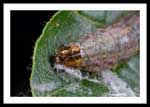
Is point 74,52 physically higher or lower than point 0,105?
higher

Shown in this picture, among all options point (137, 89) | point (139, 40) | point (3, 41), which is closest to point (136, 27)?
point (139, 40)

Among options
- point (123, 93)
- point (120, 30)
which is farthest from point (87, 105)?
point (120, 30)

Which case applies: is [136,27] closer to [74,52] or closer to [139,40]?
[139,40]
